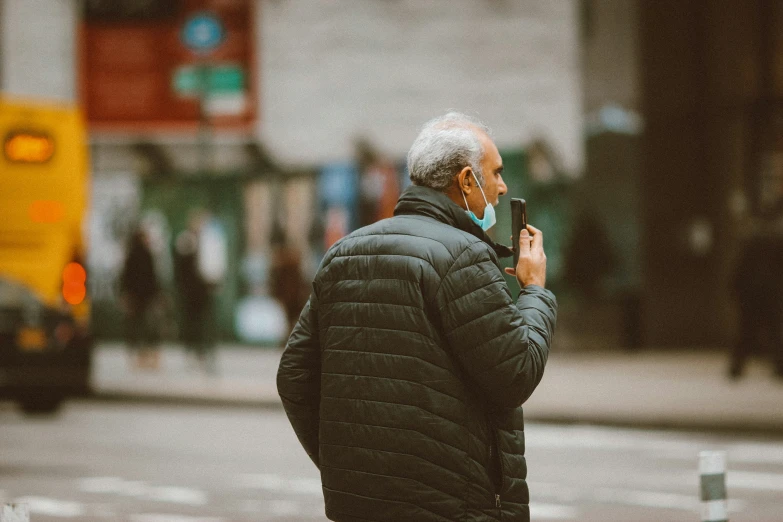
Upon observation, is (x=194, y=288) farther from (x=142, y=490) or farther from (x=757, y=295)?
(x=142, y=490)

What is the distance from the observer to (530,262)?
371cm

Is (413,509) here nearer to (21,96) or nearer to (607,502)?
(607,502)

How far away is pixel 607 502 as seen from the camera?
9055 mm

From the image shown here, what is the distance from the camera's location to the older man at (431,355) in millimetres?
3400

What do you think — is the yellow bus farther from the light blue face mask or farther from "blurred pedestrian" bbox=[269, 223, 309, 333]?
the light blue face mask

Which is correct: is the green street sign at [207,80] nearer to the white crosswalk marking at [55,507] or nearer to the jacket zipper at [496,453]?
the white crosswalk marking at [55,507]

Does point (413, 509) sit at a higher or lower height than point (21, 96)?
lower

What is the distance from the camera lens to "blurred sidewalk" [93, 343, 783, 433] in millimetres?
13664

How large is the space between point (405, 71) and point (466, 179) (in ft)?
71.4

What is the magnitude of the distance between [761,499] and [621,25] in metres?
13.9

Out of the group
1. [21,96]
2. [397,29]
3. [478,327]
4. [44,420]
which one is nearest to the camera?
[478,327]

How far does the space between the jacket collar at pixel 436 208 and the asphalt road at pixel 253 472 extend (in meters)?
5.05

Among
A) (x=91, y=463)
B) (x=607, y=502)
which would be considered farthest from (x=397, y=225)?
(x=91, y=463)

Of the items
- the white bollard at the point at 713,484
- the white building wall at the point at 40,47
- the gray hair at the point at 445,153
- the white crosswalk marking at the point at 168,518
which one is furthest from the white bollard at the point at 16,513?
the white building wall at the point at 40,47
